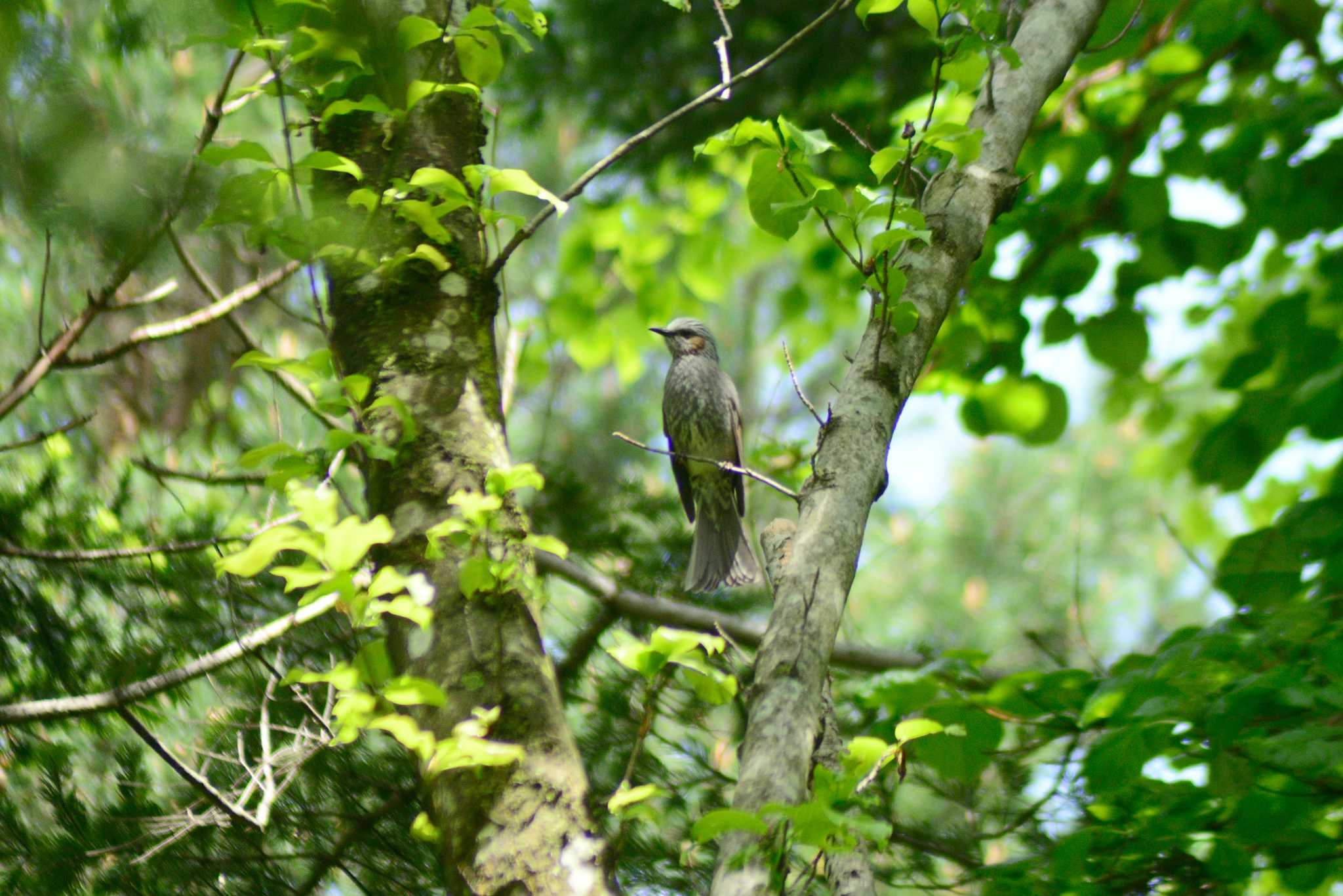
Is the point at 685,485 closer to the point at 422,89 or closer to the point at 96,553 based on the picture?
the point at 96,553

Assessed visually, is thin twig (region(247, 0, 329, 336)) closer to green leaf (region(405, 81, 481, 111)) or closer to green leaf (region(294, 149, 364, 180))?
green leaf (region(294, 149, 364, 180))

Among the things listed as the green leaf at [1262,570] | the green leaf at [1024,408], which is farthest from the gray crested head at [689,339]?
the green leaf at [1262,570]

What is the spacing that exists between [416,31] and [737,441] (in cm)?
325

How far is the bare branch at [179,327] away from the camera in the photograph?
188 cm

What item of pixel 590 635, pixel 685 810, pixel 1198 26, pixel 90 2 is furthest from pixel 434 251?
pixel 1198 26

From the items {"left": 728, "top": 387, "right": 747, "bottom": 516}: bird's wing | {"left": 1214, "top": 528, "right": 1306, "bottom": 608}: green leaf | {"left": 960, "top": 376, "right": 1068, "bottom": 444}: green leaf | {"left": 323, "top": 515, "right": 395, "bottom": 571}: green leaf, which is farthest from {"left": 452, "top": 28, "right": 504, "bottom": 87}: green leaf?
{"left": 728, "top": 387, "right": 747, "bottom": 516}: bird's wing

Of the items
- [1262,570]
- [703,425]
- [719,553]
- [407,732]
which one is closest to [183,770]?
[407,732]

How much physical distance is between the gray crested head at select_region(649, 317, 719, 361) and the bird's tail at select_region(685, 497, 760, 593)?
2.70 ft

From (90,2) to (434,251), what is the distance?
2.15ft

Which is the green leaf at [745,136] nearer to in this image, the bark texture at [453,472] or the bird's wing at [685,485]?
the bark texture at [453,472]

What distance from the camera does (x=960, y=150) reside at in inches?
57.6

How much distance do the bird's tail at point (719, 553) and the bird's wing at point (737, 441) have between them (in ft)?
0.51

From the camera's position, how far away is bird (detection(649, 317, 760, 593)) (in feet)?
13.0

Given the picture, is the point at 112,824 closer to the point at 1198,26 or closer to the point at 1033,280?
the point at 1033,280
